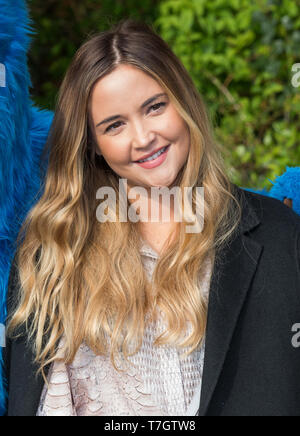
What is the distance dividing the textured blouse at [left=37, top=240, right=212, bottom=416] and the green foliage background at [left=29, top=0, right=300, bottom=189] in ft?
5.97

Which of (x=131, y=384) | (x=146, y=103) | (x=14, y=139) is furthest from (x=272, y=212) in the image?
(x=14, y=139)

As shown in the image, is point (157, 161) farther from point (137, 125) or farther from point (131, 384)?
point (131, 384)

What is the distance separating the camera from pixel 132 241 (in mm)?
1706

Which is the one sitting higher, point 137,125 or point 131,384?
point 137,125

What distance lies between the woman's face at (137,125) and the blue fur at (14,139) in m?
0.19

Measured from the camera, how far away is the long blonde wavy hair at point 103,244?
157 cm

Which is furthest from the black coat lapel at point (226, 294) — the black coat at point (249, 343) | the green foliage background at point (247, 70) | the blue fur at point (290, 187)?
the green foliage background at point (247, 70)

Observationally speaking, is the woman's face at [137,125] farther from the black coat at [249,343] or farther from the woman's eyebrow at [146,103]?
the black coat at [249,343]

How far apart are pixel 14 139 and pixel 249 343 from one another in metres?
0.83

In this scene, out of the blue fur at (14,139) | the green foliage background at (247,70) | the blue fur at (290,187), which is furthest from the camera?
the green foliage background at (247,70)

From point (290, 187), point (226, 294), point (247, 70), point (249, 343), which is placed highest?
point (247, 70)

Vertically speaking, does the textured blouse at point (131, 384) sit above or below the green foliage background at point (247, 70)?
below

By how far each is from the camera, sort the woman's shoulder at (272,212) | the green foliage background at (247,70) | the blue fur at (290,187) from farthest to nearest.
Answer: the green foliage background at (247,70), the blue fur at (290,187), the woman's shoulder at (272,212)

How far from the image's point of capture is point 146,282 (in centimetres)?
167
